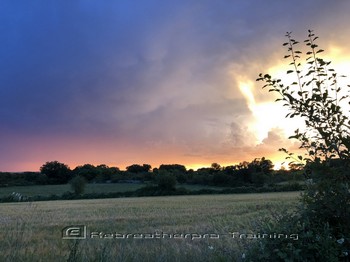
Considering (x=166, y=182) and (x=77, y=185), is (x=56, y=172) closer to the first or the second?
(x=77, y=185)

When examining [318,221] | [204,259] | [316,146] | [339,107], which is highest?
[339,107]

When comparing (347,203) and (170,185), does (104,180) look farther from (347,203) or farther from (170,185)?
(347,203)

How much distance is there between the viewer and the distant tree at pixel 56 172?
341 feet

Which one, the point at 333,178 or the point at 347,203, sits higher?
the point at 333,178

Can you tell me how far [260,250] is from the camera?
402cm

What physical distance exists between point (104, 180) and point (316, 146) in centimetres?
10239

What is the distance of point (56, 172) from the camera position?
105 m

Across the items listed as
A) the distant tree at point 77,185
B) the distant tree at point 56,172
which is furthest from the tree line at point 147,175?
the distant tree at point 77,185

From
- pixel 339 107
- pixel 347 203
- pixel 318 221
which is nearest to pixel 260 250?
pixel 318 221

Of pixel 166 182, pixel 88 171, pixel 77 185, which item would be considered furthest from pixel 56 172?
pixel 166 182

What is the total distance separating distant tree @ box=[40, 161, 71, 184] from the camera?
103875 mm

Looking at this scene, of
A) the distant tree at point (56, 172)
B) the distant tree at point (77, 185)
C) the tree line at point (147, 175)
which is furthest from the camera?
the distant tree at point (56, 172)

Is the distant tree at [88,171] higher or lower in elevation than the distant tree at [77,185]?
A: higher

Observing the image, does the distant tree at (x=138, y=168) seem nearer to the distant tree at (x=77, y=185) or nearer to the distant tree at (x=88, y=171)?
the distant tree at (x=88, y=171)
